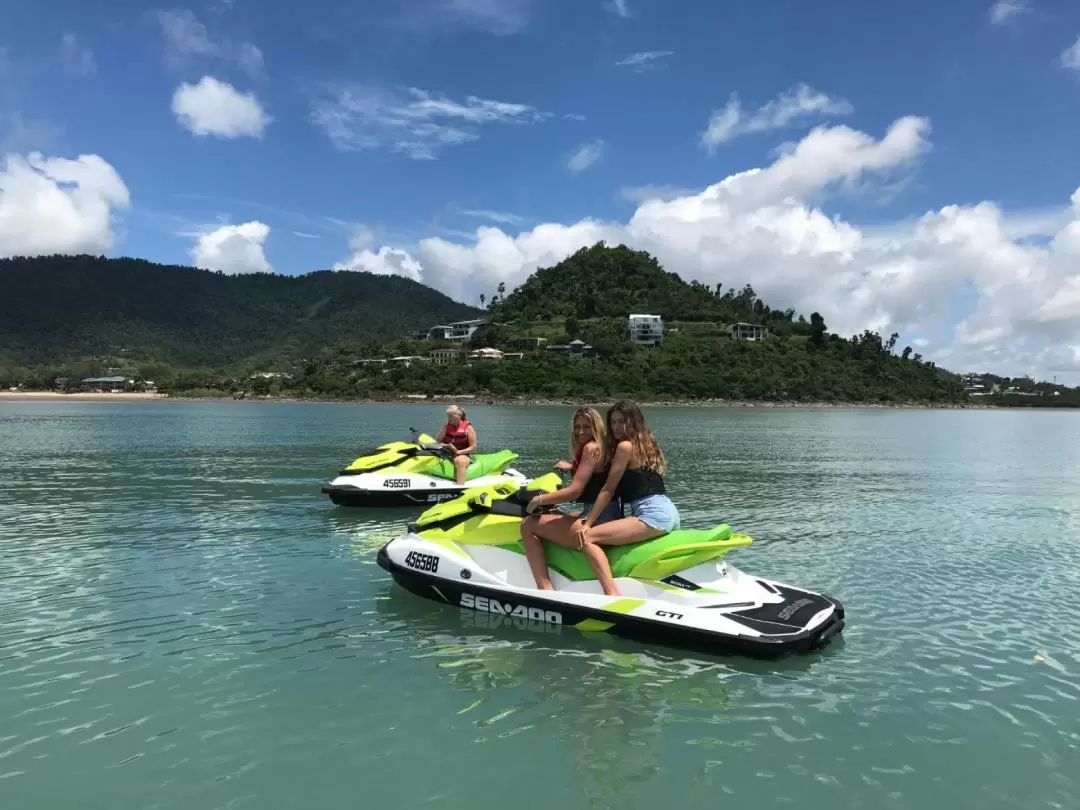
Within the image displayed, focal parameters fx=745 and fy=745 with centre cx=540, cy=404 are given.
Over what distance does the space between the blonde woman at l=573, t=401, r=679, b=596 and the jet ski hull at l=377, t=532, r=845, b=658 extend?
0.38 metres

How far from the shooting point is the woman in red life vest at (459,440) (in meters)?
18.7

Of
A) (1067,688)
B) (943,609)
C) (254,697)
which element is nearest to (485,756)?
(254,697)

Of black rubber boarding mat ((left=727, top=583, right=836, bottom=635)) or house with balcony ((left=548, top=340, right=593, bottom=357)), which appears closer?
black rubber boarding mat ((left=727, top=583, right=836, bottom=635))

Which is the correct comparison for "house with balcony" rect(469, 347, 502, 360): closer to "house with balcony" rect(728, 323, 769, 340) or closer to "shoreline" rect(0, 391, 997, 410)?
"shoreline" rect(0, 391, 997, 410)

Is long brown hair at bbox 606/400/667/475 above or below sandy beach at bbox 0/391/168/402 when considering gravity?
above

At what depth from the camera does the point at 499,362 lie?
533ft

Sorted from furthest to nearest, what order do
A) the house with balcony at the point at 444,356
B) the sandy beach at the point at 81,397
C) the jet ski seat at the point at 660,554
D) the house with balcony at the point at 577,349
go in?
1. the house with balcony at the point at 577,349
2. the house with balcony at the point at 444,356
3. the sandy beach at the point at 81,397
4. the jet ski seat at the point at 660,554

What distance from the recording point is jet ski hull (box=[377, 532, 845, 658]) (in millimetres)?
8047

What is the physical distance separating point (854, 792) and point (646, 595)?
3.37 meters

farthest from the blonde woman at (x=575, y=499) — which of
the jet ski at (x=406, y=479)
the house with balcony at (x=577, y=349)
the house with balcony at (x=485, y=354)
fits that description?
the house with balcony at (x=577, y=349)

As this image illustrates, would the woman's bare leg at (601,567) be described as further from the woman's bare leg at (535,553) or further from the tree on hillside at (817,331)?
the tree on hillside at (817,331)

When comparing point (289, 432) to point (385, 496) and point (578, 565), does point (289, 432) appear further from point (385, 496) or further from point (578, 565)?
point (578, 565)

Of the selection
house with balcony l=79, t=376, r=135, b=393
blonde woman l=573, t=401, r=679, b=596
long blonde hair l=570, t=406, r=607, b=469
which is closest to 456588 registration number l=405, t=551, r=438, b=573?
blonde woman l=573, t=401, r=679, b=596

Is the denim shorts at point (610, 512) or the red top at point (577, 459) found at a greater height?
the red top at point (577, 459)
